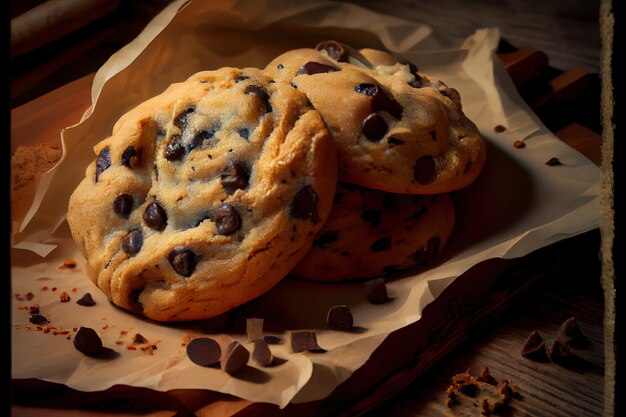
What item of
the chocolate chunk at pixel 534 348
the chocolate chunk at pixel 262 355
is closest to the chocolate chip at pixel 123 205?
the chocolate chunk at pixel 262 355

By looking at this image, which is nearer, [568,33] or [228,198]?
[228,198]

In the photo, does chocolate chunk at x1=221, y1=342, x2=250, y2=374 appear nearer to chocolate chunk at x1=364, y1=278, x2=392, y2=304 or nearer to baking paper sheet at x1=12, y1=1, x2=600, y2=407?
baking paper sheet at x1=12, y1=1, x2=600, y2=407

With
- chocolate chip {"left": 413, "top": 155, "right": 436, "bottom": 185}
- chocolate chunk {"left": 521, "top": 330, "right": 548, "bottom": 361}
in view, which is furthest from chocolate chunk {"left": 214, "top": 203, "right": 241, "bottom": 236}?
chocolate chunk {"left": 521, "top": 330, "right": 548, "bottom": 361}

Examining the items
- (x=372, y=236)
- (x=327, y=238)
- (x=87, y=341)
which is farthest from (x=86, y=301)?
(x=372, y=236)

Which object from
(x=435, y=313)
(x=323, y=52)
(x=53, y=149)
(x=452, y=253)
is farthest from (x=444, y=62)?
(x=53, y=149)

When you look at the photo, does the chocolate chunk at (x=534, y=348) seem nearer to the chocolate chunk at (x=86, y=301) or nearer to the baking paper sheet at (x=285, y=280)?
the baking paper sheet at (x=285, y=280)

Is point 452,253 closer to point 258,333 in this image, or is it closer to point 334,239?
point 334,239
